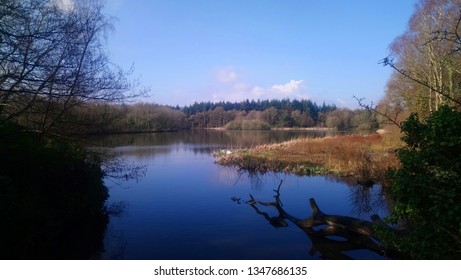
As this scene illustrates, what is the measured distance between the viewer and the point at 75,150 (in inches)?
366

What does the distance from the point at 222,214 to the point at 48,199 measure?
4.64 m

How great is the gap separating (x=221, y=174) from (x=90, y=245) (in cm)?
996

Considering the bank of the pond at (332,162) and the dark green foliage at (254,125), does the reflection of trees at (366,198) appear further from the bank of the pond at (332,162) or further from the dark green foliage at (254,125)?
the dark green foliage at (254,125)

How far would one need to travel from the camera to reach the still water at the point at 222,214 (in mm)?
7293

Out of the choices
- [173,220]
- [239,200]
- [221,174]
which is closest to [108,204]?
[173,220]

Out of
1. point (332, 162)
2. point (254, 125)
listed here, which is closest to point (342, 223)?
point (332, 162)

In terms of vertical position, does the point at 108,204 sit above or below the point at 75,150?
below

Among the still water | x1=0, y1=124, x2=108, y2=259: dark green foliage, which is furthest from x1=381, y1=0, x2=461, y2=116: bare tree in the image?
x1=0, y1=124, x2=108, y2=259: dark green foliage

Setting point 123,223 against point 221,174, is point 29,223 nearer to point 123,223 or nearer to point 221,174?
point 123,223

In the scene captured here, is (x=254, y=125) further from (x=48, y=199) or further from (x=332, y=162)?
(x=48, y=199)

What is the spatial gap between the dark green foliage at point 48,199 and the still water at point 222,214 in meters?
0.66

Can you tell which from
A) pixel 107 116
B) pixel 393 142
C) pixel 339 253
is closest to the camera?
pixel 339 253

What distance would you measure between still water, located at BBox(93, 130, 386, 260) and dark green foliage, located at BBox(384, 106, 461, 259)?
10.9ft

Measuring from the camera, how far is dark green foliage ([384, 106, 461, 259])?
3.43 m
